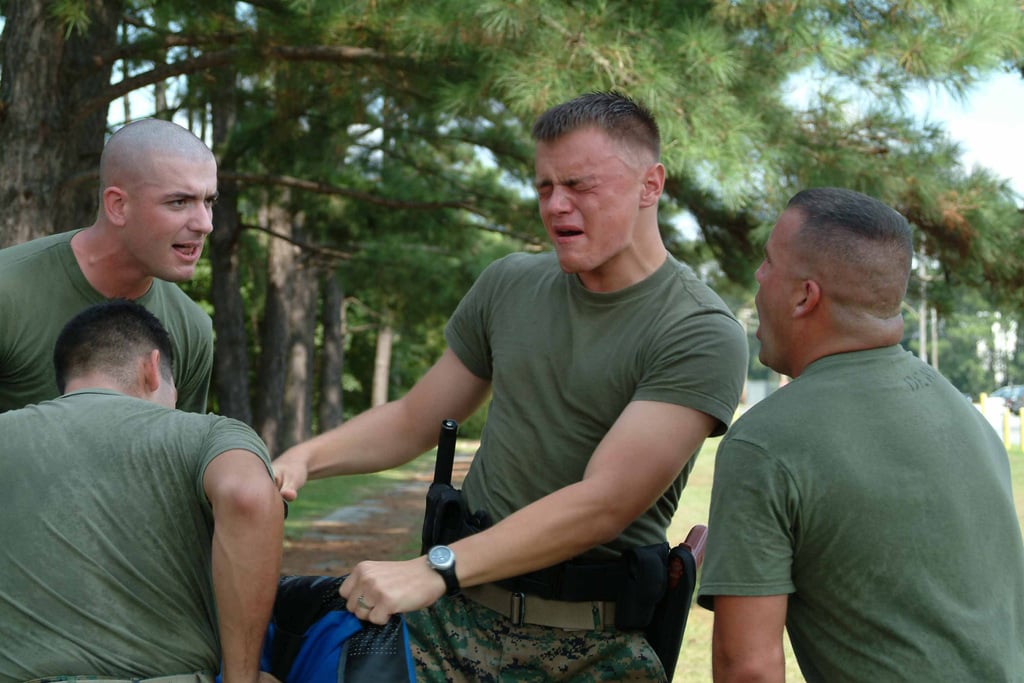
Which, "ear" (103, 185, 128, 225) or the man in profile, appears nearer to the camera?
the man in profile

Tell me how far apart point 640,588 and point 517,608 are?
12.0 inches

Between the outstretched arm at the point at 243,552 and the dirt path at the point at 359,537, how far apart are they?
21.4 feet

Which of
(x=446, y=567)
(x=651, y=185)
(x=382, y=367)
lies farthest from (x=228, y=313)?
(x=382, y=367)

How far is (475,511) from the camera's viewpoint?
3.03 meters

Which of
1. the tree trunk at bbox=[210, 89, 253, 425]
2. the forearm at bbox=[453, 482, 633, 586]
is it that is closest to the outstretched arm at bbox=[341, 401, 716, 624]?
the forearm at bbox=[453, 482, 633, 586]

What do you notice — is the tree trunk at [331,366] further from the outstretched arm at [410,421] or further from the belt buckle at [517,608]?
the belt buckle at [517,608]

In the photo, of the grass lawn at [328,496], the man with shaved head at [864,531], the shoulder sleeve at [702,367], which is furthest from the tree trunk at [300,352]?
the man with shaved head at [864,531]

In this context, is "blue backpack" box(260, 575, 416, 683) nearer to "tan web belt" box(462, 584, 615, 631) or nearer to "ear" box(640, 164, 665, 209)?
"tan web belt" box(462, 584, 615, 631)

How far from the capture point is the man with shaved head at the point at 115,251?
341 cm

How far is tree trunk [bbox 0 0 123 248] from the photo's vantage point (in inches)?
297

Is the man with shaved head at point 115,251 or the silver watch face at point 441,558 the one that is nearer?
the silver watch face at point 441,558

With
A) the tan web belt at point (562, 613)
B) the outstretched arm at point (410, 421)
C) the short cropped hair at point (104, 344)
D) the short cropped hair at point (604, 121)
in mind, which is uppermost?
the short cropped hair at point (604, 121)

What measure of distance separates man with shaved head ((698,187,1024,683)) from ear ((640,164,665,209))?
72 cm

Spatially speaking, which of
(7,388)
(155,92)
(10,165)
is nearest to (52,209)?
(10,165)
